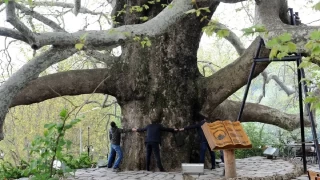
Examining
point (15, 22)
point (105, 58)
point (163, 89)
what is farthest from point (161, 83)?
point (15, 22)

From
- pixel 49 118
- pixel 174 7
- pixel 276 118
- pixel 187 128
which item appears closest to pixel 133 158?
pixel 187 128

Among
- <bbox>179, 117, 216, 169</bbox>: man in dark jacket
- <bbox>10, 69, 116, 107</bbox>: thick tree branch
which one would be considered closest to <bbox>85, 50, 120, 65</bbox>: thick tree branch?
<bbox>10, 69, 116, 107</bbox>: thick tree branch

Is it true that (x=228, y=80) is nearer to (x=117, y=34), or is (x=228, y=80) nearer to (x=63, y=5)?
(x=117, y=34)

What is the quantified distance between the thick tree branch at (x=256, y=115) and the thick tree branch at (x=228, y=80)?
1343 mm

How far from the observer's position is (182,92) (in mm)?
11422

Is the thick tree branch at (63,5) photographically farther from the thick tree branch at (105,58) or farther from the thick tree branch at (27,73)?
the thick tree branch at (27,73)

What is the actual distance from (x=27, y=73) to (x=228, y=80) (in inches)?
204

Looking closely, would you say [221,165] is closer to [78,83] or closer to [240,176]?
[240,176]

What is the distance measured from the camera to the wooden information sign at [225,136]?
28.8 ft

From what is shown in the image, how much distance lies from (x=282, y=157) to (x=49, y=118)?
577 inches

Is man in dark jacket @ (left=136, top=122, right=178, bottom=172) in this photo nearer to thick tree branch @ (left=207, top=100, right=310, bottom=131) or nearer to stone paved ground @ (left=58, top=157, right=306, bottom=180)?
stone paved ground @ (left=58, top=157, right=306, bottom=180)

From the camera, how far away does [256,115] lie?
501 inches

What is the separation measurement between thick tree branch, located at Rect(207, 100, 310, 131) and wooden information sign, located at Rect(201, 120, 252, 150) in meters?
3.28

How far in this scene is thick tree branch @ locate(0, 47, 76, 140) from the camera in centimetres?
690
